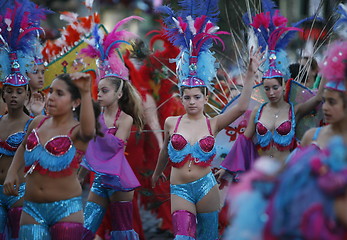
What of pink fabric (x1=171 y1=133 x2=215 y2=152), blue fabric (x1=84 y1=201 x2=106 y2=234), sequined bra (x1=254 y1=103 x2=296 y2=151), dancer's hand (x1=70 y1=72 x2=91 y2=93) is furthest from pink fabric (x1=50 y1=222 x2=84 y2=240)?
sequined bra (x1=254 y1=103 x2=296 y2=151)

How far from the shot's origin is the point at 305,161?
2.41m

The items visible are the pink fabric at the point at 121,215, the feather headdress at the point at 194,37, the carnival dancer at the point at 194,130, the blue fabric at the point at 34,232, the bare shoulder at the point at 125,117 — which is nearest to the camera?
the blue fabric at the point at 34,232

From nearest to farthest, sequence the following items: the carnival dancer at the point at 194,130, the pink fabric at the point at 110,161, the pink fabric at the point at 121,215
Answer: the carnival dancer at the point at 194,130, the pink fabric at the point at 110,161, the pink fabric at the point at 121,215

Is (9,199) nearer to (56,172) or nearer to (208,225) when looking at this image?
(56,172)

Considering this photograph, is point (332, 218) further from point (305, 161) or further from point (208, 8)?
point (208, 8)

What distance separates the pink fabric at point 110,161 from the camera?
5.16 metres

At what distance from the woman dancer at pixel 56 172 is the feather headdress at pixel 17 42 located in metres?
1.29

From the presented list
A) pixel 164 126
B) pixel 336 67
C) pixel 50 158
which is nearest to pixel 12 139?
pixel 50 158

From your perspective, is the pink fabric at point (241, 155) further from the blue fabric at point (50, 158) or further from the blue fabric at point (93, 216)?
the blue fabric at point (50, 158)

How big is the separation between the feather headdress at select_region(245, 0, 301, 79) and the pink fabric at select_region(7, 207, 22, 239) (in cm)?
278

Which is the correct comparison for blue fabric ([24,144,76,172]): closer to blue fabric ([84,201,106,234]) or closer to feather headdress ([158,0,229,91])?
blue fabric ([84,201,106,234])

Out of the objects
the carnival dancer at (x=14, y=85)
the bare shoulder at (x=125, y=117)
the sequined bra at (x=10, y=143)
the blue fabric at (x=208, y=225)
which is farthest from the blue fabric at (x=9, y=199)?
the blue fabric at (x=208, y=225)

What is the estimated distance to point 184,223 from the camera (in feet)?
15.7

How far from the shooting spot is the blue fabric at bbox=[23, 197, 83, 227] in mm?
3936
